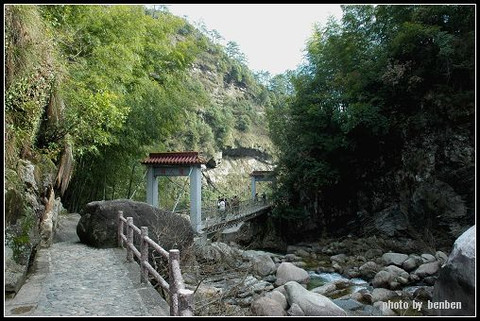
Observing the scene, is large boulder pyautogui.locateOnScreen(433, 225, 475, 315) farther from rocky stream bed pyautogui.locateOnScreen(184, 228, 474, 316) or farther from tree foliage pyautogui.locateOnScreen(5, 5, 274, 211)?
tree foliage pyautogui.locateOnScreen(5, 5, 274, 211)

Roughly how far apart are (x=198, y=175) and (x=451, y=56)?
899 centimetres

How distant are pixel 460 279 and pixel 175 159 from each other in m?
7.98

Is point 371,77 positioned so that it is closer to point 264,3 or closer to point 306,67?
point 306,67

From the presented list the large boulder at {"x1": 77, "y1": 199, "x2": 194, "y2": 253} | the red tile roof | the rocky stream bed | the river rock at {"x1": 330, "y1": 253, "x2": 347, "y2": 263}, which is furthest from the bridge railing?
the large boulder at {"x1": 77, "y1": 199, "x2": 194, "y2": 253}

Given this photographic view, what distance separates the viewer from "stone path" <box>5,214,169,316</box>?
374 cm

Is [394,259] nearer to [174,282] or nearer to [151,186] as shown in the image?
[151,186]

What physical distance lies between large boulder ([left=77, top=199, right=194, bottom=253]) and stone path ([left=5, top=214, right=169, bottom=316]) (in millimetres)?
614

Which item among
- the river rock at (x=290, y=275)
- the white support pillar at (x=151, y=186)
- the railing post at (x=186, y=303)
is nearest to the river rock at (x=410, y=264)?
the river rock at (x=290, y=275)

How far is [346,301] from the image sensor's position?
25.0 feet

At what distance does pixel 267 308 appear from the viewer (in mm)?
6266

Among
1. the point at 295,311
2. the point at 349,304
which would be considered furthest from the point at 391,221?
the point at 295,311

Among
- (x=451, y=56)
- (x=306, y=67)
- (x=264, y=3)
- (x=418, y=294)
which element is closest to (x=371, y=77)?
(x=451, y=56)

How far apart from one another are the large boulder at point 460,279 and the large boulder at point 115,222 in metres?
Result: 4.41

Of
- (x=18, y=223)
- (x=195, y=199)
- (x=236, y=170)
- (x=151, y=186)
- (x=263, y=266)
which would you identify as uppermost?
(x=236, y=170)
